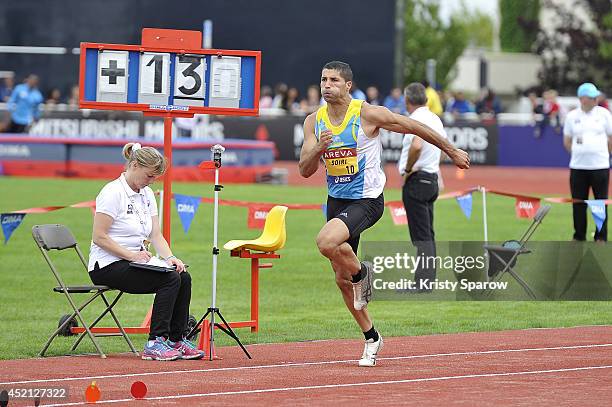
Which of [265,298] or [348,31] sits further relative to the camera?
[348,31]

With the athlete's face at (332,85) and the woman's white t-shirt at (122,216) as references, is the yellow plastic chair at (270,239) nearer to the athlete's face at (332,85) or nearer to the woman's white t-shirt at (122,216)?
the woman's white t-shirt at (122,216)

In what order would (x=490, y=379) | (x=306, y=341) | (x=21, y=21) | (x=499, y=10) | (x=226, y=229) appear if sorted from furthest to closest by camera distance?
(x=499, y=10) < (x=21, y=21) < (x=226, y=229) < (x=306, y=341) < (x=490, y=379)

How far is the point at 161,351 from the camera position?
10.4m

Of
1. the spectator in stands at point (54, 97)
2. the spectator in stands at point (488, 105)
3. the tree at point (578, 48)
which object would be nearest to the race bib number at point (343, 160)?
the spectator in stands at point (54, 97)

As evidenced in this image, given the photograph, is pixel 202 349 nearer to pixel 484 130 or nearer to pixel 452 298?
pixel 452 298

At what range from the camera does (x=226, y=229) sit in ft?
67.9

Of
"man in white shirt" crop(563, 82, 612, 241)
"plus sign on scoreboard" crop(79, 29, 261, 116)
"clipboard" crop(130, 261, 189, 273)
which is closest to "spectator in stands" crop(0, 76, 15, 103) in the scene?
"man in white shirt" crop(563, 82, 612, 241)

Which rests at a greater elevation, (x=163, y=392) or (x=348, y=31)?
(x=348, y=31)

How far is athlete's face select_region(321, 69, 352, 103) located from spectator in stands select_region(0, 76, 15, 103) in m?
27.2

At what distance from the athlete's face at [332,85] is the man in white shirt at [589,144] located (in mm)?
7611

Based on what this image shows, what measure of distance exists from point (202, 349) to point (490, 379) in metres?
2.30

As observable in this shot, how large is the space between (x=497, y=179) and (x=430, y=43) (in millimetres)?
49890

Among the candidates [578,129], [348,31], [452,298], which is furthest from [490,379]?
[348,31]

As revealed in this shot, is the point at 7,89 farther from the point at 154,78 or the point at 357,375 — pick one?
the point at 357,375
